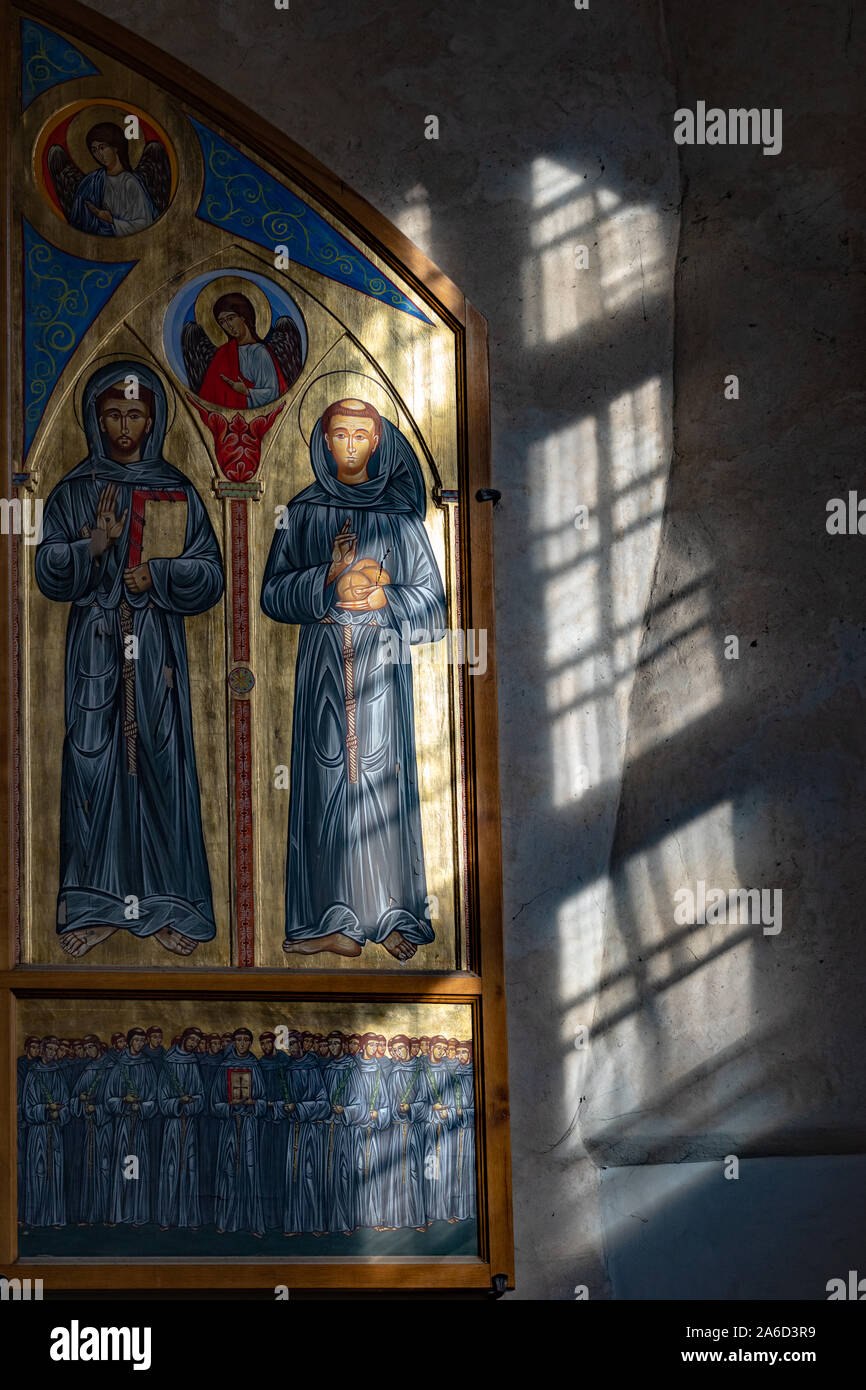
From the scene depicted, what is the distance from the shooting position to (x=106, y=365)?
19.5 ft

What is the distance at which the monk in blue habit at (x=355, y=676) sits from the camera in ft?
18.9

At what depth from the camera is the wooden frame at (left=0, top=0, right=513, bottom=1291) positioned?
18.0 ft

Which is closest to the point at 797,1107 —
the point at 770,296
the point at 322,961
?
the point at 322,961

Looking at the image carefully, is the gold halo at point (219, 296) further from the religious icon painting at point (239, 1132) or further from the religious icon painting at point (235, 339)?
the religious icon painting at point (239, 1132)

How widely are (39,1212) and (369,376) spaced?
349cm

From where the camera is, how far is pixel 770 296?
6.16m

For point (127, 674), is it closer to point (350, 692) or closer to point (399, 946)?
point (350, 692)

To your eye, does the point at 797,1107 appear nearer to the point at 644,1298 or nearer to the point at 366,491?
the point at 644,1298

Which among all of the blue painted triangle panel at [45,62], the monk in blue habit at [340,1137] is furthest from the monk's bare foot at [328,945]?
the blue painted triangle panel at [45,62]

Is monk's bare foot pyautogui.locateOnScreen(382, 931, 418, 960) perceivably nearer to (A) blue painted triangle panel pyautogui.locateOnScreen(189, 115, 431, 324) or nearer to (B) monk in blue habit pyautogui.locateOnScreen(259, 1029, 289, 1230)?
(B) monk in blue habit pyautogui.locateOnScreen(259, 1029, 289, 1230)

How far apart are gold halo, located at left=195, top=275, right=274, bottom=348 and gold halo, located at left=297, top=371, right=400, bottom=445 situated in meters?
0.31

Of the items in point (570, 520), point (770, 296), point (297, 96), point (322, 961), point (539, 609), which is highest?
point (297, 96)

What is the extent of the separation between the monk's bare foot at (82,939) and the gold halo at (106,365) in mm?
1976

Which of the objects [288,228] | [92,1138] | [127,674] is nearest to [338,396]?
[288,228]
